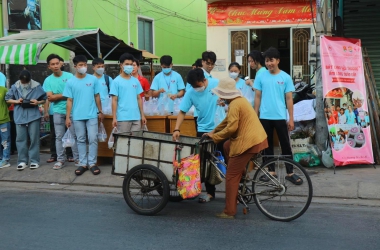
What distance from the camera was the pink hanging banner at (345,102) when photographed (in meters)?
8.34

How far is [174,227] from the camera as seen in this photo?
18.7 feet

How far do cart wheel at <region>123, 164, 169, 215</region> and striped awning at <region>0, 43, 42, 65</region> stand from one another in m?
4.61

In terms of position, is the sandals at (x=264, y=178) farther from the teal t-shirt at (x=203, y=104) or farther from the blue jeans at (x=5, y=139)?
the blue jeans at (x=5, y=139)

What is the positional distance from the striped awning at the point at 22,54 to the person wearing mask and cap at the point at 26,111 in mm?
1137

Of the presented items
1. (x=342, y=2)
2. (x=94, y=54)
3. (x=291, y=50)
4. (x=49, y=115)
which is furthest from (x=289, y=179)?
(x=291, y=50)

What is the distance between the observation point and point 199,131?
A: 6902 mm

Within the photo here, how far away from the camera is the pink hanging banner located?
8.34 m

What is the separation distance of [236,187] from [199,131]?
4.17 ft

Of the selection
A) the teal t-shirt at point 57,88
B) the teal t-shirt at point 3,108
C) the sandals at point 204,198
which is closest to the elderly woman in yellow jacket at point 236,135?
the sandals at point 204,198

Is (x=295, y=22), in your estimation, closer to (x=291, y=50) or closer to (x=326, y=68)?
(x=291, y=50)

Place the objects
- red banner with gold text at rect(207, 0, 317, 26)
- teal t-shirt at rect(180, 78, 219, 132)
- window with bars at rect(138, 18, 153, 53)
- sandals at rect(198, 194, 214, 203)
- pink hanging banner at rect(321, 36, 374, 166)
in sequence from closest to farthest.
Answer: teal t-shirt at rect(180, 78, 219, 132)
sandals at rect(198, 194, 214, 203)
pink hanging banner at rect(321, 36, 374, 166)
red banner with gold text at rect(207, 0, 317, 26)
window with bars at rect(138, 18, 153, 53)

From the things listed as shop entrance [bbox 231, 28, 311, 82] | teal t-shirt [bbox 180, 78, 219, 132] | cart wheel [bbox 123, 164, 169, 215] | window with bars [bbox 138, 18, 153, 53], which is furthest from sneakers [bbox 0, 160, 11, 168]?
window with bars [bbox 138, 18, 153, 53]

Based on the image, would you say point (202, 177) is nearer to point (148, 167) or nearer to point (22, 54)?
point (148, 167)

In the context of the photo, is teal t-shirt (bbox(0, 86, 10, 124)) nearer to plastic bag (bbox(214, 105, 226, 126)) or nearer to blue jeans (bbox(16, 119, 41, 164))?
blue jeans (bbox(16, 119, 41, 164))
